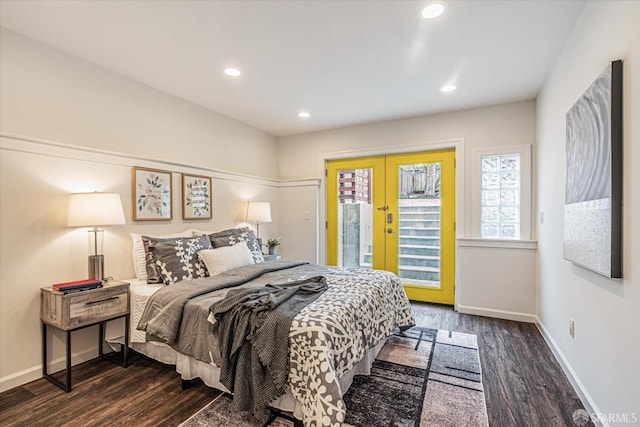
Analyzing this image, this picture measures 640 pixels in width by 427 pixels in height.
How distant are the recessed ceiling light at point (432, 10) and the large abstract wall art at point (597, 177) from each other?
0.99m

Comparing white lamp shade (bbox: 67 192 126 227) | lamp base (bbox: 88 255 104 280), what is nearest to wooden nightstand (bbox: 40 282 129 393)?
lamp base (bbox: 88 255 104 280)

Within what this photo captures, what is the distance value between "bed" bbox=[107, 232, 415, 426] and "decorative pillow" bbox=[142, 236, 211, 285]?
0.11 meters

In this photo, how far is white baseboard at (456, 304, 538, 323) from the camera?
345 centimetres

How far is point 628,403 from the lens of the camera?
1.42 metres

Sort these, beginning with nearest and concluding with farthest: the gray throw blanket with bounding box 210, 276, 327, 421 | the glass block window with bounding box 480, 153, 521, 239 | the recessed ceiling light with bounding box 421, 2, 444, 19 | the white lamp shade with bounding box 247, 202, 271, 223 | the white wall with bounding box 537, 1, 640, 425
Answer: the white wall with bounding box 537, 1, 640, 425 → the gray throw blanket with bounding box 210, 276, 327, 421 → the recessed ceiling light with bounding box 421, 2, 444, 19 → the glass block window with bounding box 480, 153, 521, 239 → the white lamp shade with bounding box 247, 202, 271, 223

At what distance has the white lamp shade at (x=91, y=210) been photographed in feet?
7.49

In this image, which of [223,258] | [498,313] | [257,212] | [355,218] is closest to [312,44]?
[223,258]

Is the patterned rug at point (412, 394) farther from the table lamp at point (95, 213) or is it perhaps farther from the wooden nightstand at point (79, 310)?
the table lamp at point (95, 213)

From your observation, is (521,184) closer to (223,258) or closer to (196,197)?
(223,258)

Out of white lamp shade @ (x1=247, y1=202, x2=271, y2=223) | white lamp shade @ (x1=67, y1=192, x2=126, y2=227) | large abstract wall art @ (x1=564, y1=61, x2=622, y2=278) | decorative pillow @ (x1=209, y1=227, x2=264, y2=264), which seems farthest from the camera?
white lamp shade @ (x1=247, y1=202, x2=271, y2=223)

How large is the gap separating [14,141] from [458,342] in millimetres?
3939

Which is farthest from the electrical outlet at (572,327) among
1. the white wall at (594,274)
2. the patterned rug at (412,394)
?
the patterned rug at (412,394)

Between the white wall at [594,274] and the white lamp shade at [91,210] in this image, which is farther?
the white lamp shade at [91,210]

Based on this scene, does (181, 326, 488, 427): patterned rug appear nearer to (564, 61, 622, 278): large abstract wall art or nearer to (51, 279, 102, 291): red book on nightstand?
(564, 61, 622, 278): large abstract wall art
